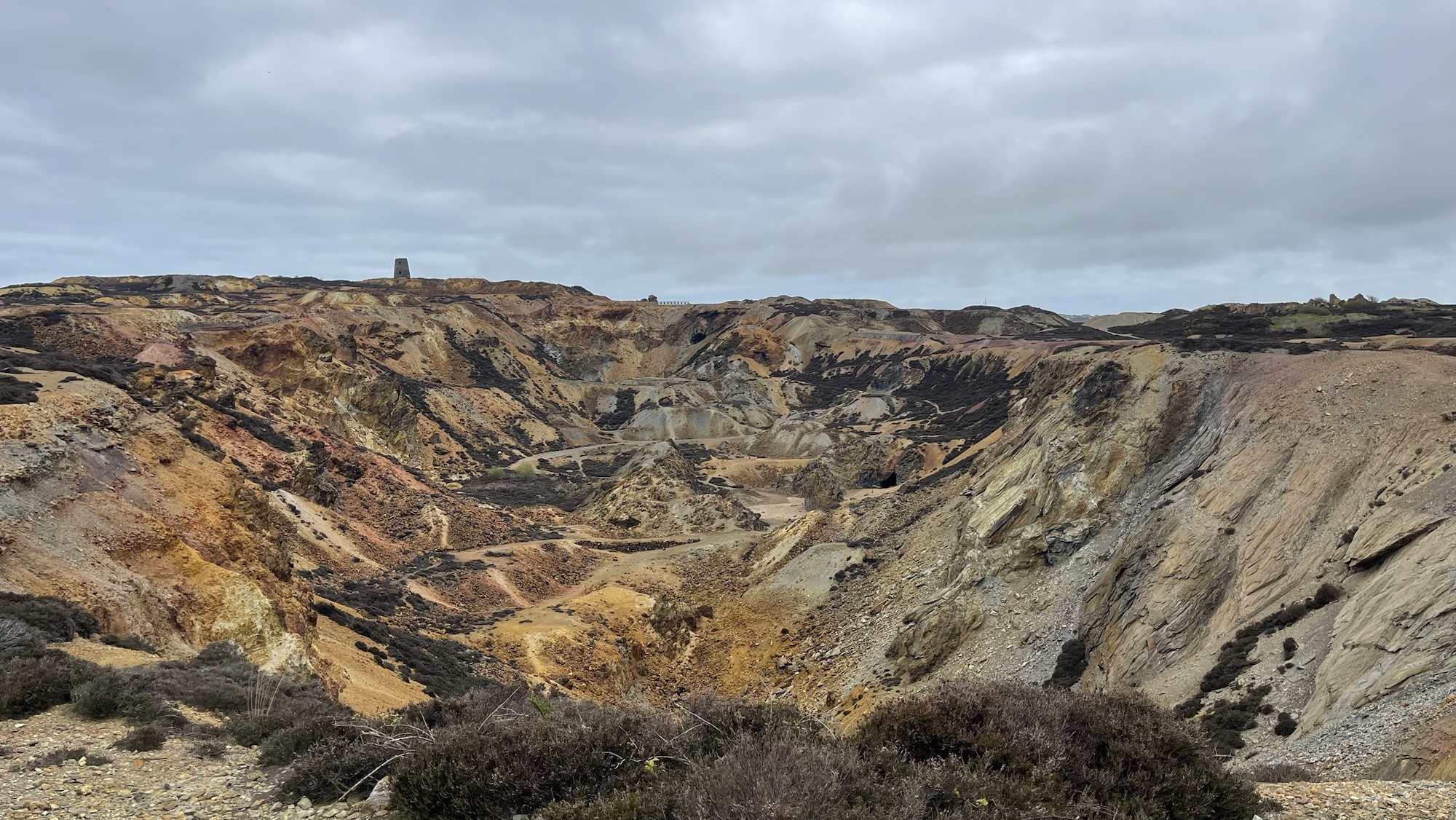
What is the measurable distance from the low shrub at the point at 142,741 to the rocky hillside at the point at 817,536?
7126 mm

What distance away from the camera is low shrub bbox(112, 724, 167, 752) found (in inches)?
337

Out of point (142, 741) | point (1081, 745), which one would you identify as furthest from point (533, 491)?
point (1081, 745)

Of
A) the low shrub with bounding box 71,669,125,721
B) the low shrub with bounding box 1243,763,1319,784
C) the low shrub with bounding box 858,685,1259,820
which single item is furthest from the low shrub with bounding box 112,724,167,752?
the low shrub with bounding box 1243,763,1319,784

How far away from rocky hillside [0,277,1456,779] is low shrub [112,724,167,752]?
23.4 feet

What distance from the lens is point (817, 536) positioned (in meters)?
36.9

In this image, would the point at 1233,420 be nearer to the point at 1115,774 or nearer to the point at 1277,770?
the point at 1277,770

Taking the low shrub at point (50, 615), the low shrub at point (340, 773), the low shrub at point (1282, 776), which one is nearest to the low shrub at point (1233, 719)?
the low shrub at point (1282, 776)

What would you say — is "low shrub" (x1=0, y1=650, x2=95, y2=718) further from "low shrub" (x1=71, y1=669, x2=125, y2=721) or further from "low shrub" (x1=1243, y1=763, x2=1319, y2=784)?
"low shrub" (x1=1243, y1=763, x2=1319, y2=784)

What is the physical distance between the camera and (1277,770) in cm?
908

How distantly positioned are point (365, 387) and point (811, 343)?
69383 mm

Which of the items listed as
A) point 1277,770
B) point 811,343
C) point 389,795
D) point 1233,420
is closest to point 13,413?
point 389,795

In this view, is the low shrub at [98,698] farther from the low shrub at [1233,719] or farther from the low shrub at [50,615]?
the low shrub at [1233,719]

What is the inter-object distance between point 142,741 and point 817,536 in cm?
3026

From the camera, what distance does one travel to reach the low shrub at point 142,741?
8570 millimetres
